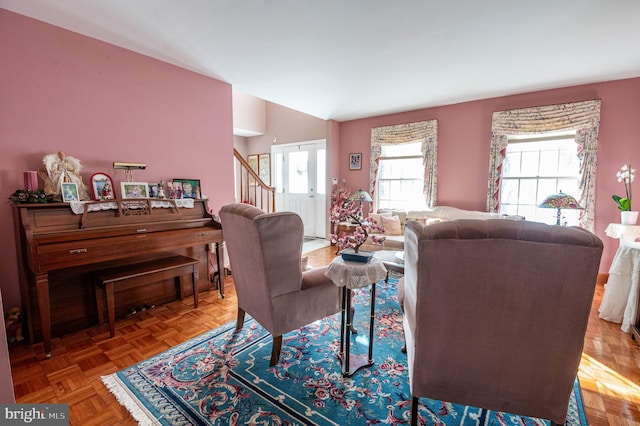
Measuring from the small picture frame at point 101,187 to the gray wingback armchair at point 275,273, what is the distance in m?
1.33

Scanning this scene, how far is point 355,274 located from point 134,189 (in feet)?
7.69

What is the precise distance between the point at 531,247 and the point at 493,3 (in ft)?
6.29

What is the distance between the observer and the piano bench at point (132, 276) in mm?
2229

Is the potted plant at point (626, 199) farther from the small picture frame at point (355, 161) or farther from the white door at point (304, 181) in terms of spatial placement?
the white door at point (304, 181)

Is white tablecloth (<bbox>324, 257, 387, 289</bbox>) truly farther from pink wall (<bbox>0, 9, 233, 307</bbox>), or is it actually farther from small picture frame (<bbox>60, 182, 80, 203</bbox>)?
pink wall (<bbox>0, 9, 233, 307</bbox>)

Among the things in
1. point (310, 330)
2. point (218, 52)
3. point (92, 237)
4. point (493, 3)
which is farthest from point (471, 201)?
point (92, 237)

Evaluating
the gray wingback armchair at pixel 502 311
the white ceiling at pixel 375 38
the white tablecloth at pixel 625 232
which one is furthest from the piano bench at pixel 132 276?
the white tablecloth at pixel 625 232

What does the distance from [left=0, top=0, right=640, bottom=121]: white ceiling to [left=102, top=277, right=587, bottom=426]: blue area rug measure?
2.51 metres

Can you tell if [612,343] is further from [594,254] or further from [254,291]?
[254,291]

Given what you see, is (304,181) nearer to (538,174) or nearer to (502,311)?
(538,174)

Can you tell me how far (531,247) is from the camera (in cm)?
103

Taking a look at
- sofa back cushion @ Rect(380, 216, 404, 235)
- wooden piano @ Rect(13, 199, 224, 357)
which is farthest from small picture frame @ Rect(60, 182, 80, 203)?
sofa back cushion @ Rect(380, 216, 404, 235)

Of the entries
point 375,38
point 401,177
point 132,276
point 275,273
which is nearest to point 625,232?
point 401,177

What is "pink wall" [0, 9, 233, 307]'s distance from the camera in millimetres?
2170
